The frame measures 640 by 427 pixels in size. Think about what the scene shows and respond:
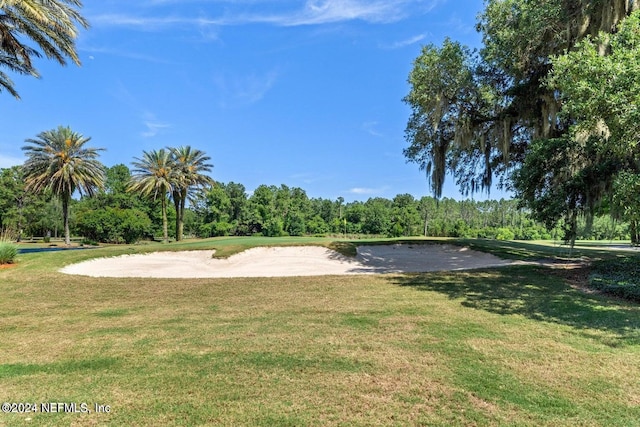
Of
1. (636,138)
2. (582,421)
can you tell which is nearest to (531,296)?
(636,138)

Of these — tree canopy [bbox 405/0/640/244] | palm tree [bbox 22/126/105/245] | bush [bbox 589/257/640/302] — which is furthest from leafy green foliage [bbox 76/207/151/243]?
bush [bbox 589/257/640/302]

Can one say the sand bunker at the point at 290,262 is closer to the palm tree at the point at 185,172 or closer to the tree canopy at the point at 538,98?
the tree canopy at the point at 538,98

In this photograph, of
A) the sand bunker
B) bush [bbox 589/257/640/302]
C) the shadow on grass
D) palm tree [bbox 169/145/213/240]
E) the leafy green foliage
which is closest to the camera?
the shadow on grass

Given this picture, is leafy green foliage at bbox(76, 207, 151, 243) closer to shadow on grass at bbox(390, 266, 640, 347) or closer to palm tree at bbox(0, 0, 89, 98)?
palm tree at bbox(0, 0, 89, 98)

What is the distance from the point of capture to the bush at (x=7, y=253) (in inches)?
483

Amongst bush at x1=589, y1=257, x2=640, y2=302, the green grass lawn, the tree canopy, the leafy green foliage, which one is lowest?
the green grass lawn

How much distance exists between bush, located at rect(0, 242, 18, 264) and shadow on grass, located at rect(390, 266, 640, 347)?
573 inches

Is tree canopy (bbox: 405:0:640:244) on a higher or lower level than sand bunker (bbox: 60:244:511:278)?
higher

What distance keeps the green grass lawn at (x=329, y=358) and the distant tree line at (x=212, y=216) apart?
90.7 feet

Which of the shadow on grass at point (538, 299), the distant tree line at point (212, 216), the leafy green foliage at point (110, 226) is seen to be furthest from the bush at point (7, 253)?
the leafy green foliage at point (110, 226)

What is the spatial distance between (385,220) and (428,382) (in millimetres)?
57527

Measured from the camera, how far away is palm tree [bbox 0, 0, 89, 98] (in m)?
9.53

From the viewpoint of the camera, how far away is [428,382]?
3.47 metres

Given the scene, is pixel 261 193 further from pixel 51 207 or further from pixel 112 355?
pixel 112 355
